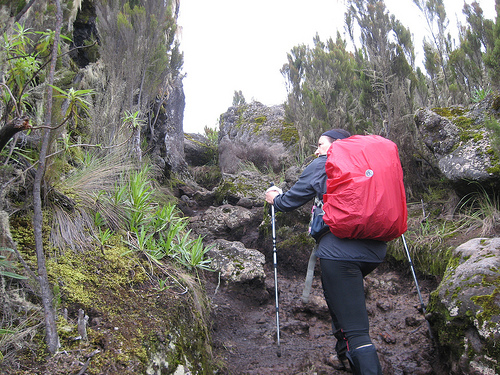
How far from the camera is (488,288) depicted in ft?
8.80

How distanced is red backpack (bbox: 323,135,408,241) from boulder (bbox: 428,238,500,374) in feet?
2.71

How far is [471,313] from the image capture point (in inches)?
105

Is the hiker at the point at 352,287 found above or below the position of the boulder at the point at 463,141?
below

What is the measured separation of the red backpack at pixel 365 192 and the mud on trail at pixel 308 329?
1473 millimetres

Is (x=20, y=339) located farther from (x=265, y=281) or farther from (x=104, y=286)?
(x=265, y=281)

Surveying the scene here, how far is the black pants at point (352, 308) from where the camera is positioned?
241cm

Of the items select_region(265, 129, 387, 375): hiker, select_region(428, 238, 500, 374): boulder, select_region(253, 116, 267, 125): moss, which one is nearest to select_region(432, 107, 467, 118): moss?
select_region(428, 238, 500, 374): boulder

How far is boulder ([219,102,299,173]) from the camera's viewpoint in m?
10.2

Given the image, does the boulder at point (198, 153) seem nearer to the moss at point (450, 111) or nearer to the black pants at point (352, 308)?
the moss at point (450, 111)

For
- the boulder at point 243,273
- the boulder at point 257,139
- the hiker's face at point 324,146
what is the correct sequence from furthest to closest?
the boulder at point 257,139 < the boulder at point 243,273 < the hiker's face at point 324,146

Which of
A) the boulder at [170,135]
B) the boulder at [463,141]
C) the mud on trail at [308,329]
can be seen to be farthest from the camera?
the boulder at [170,135]

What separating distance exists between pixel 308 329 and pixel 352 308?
183 cm

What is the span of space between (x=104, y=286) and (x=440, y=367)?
2800mm

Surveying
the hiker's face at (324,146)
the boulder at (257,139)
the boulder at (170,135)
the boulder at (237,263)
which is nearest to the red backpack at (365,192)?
the hiker's face at (324,146)
